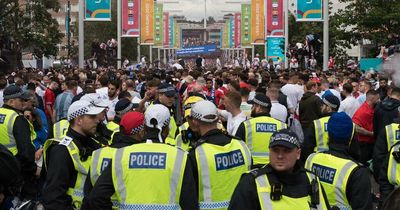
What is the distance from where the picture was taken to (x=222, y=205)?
233 inches

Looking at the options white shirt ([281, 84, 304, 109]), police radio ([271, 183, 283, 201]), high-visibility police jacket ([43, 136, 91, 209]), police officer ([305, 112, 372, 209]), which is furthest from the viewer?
A: white shirt ([281, 84, 304, 109])

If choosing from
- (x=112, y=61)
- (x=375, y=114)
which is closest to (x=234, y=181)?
(x=375, y=114)

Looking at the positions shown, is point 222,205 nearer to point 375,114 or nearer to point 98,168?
point 98,168

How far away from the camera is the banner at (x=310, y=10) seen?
90.0 ft

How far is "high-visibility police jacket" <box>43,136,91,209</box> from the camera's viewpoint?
5652 mm

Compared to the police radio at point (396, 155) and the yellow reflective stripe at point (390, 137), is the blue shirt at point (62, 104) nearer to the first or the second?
the yellow reflective stripe at point (390, 137)

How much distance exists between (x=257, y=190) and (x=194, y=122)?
6.21 ft

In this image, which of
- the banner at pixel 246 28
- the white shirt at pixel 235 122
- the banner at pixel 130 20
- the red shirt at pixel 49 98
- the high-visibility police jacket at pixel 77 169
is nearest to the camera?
the high-visibility police jacket at pixel 77 169

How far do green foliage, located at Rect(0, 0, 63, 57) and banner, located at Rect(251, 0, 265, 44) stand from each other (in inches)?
536

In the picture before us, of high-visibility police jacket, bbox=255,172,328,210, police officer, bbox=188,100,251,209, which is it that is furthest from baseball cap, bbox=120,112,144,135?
high-visibility police jacket, bbox=255,172,328,210

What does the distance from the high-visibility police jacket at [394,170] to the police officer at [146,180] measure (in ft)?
6.52

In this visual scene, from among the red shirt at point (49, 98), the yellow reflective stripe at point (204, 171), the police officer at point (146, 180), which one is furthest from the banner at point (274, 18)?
the police officer at point (146, 180)

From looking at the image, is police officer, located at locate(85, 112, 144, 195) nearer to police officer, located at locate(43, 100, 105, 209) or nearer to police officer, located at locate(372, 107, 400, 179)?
police officer, located at locate(43, 100, 105, 209)

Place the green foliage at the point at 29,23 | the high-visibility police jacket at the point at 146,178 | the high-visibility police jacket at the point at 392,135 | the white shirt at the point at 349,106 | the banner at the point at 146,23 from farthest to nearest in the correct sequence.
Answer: the banner at the point at 146,23 < the green foliage at the point at 29,23 < the white shirt at the point at 349,106 < the high-visibility police jacket at the point at 392,135 < the high-visibility police jacket at the point at 146,178
